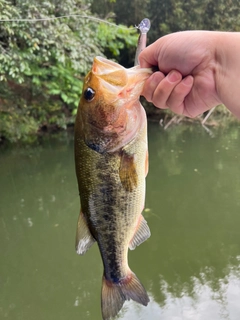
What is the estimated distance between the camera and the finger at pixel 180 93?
58.7 inches

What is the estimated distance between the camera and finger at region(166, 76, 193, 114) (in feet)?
4.90

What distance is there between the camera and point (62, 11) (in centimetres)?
737

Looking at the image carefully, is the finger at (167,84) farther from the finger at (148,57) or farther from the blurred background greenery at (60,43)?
the blurred background greenery at (60,43)

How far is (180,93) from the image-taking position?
1.52 metres

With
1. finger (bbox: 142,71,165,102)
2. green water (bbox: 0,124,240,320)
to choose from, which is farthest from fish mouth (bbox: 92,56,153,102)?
green water (bbox: 0,124,240,320)

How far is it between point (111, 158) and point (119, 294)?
0.60m

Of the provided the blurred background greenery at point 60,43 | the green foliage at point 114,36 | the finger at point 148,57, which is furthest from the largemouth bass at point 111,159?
the green foliage at point 114,36

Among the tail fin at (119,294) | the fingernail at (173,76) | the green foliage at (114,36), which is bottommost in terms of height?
the green foliage at (114,36)

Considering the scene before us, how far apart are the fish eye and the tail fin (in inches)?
31.2

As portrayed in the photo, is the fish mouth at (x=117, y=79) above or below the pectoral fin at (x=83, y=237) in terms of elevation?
above

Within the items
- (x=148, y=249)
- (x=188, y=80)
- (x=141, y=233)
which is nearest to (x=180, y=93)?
(x=188, y=80)

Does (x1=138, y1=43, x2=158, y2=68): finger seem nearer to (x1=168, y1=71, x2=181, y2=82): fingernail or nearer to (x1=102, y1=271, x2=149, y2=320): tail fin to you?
(x1=168, y1=71, x2=181, y2=82): fingernail

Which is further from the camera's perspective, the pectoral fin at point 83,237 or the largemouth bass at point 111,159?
the pectoral fin at point 83,237

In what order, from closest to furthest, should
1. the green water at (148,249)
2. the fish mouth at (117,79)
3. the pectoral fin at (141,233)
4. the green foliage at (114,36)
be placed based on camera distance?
the fish mouth at (117,79)
the pectoral fin at (141,233)
the green water at (148,249)
the green foliage at (114,36)
